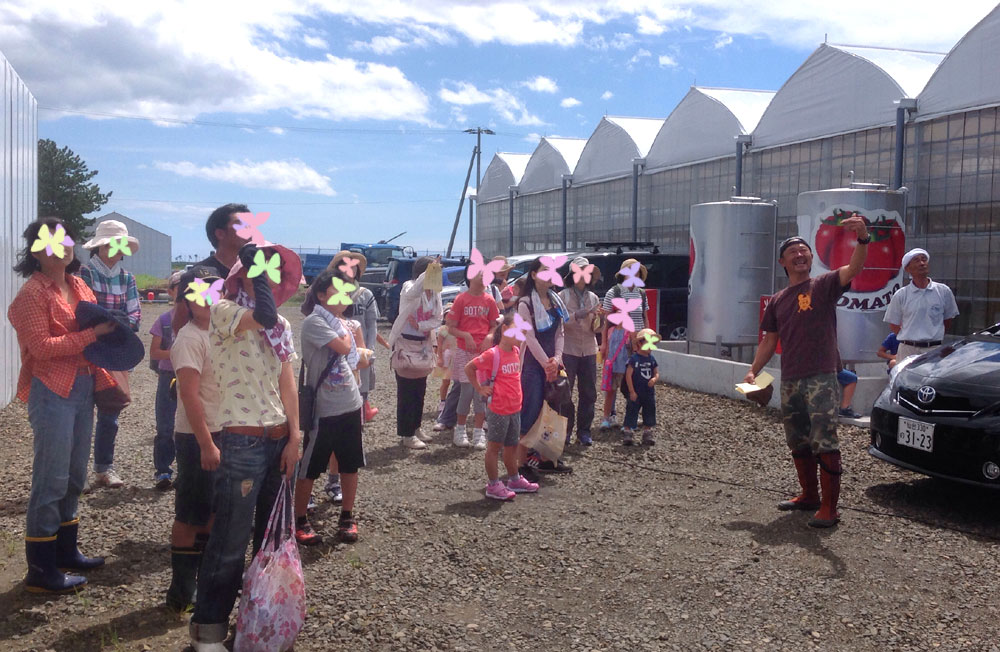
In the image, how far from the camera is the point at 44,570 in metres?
3.82

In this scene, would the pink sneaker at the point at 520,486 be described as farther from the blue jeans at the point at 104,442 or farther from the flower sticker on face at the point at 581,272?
the blue jeans at the point at 104,442

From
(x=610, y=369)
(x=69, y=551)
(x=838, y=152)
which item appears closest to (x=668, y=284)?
(x=838, y=152)

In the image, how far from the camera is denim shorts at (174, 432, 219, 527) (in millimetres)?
3697

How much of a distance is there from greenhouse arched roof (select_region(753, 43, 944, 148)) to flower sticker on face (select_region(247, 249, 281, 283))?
10907 millimetres

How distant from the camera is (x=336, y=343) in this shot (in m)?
4.41

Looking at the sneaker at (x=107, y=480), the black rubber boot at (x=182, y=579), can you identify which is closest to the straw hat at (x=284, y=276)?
the black rubber boot at (x=182, y=579)

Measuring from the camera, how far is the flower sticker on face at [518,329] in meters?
5.73

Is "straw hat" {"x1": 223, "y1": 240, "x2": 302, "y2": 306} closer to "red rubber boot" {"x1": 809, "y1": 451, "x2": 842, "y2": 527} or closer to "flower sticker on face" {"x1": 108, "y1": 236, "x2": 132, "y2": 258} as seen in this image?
"flower sticker on face" {"x1": 108, "y1": 236, "x2": 132, "y2": 258}

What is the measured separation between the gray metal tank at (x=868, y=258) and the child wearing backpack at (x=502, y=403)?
5.49 metres

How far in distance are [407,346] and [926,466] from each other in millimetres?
3883

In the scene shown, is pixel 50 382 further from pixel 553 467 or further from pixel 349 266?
pixel 553 467

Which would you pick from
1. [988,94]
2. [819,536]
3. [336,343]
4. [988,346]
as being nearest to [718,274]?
[988,94]

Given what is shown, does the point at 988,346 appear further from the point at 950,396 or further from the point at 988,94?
the point at 988,94

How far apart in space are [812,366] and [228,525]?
3.51 meters
